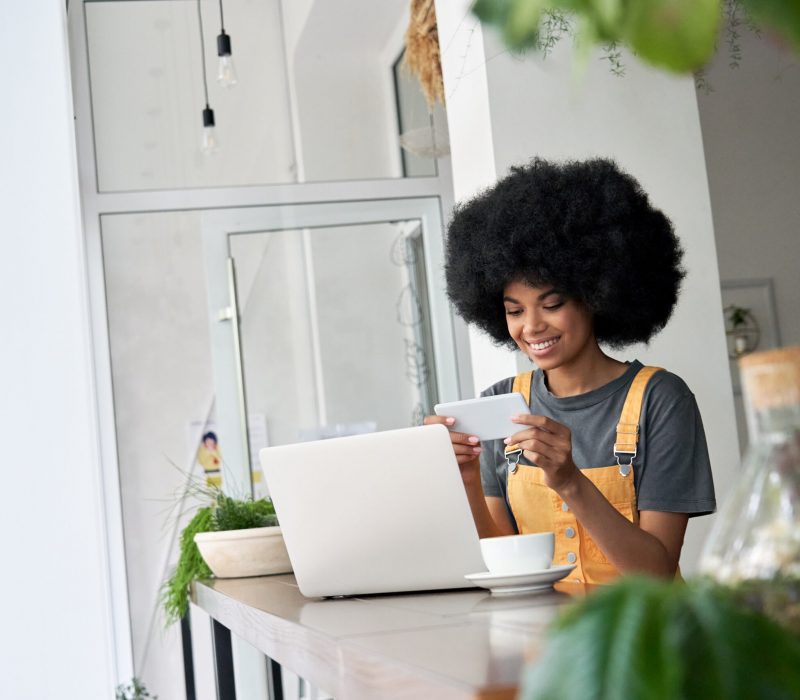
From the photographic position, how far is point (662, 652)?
318mm

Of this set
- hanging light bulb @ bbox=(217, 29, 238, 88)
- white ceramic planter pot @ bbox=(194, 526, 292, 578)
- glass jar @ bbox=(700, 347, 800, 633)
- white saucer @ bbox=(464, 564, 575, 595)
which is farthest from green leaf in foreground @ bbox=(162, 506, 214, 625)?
hanging light bulb @ bbox=(217, 29, 238, 88)

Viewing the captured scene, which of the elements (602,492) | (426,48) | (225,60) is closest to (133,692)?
(225,60)

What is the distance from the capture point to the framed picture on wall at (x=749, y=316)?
16.8 feet

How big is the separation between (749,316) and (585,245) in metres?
3.10

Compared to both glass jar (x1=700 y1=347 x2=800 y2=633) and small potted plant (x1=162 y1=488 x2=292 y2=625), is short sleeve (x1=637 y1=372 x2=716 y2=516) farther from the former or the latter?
glass jar (x1=700 y1=347 x2=800 y2=633)

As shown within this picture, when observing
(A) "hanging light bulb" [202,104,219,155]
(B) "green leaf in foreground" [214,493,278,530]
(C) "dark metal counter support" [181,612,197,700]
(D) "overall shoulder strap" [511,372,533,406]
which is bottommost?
(C) "dark metal counter support" [181,612,197,700]

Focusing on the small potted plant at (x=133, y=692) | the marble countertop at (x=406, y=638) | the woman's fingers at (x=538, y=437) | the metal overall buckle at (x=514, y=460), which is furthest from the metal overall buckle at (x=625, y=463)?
the small potted plant at (x=133, y=692)

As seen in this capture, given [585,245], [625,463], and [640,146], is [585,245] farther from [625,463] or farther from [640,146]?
[640,146]

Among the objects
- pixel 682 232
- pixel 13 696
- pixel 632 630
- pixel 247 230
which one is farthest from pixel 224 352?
pixel 632 630

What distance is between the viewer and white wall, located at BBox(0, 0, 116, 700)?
11.0 feet

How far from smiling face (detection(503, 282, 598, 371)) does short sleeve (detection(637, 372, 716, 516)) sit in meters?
0.19

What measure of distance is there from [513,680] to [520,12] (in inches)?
19.7

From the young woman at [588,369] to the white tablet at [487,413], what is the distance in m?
0.10

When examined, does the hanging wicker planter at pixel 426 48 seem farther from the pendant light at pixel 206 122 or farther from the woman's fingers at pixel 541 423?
the woman's fingers at pixel 541 423
